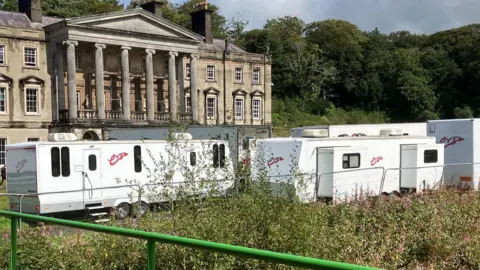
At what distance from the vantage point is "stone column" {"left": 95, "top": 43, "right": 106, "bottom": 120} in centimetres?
4191

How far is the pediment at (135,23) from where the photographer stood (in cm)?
4147

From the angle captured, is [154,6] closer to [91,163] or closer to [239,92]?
[239,92]

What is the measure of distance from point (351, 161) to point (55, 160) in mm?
11154

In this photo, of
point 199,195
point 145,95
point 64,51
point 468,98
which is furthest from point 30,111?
point 468,98

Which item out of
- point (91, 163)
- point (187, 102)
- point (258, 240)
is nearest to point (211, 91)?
point (187, 102)

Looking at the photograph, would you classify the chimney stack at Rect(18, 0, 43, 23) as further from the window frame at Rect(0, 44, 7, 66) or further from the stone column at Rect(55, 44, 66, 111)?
the window frame at Rect(0, 44, 7, 66)

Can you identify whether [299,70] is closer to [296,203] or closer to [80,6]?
[80,6]

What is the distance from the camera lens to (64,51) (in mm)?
41656

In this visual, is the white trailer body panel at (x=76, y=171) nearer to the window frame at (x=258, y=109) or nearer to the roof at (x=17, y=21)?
the roof at (x=17, y=21)

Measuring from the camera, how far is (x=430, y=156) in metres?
22.3

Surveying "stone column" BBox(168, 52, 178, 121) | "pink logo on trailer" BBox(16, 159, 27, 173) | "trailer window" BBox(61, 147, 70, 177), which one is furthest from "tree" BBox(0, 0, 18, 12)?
"trailer window" BBox(61, 147, 70, 177)

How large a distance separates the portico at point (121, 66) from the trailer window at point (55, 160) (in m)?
23.0

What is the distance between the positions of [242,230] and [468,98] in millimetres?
94234

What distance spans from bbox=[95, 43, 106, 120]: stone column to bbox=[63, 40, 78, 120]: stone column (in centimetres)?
194
